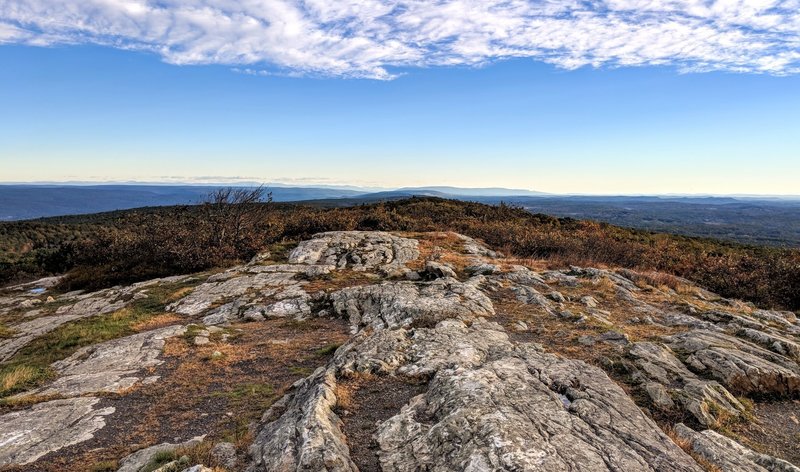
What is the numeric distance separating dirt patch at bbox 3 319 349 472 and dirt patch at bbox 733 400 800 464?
9.26 m

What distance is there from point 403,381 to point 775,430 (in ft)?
24.0

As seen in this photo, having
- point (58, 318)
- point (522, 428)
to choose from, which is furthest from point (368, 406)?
point (58, 318)

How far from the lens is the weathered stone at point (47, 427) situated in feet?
23.1

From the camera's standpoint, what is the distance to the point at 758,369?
9.53 metres

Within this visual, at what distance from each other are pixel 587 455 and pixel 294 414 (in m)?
5.02

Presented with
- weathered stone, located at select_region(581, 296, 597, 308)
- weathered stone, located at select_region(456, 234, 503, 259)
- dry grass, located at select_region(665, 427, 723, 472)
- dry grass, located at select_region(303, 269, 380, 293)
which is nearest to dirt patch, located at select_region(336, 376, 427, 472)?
dry grass, located at select_region(665, 427, 723, 472)

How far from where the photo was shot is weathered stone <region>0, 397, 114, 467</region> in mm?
7027

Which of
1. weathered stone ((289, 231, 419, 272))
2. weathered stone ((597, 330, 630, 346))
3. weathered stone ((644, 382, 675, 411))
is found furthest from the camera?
weathered stone ((289, 231, 419, 272))

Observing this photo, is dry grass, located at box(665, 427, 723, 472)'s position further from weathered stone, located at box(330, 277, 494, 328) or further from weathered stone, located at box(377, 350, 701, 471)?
weathered stone, located at box(330, 277, 494, 328)

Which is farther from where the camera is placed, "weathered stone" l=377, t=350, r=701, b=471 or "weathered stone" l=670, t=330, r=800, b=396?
"weathered stone" l=670, t=330, r=800, b=396

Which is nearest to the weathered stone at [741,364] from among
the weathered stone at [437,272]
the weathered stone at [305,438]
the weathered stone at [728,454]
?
the weathered stone at [728,454]

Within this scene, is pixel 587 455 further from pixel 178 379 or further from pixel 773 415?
pixel 178 379

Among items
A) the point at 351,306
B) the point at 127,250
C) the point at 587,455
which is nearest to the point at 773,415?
the point at 587,455

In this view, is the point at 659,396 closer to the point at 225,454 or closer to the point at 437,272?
the point at 225,454
